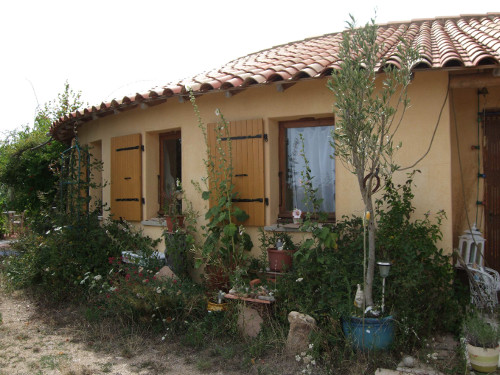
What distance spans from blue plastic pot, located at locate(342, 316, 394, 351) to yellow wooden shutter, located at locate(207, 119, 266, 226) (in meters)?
2.05

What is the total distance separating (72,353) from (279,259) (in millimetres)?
2428

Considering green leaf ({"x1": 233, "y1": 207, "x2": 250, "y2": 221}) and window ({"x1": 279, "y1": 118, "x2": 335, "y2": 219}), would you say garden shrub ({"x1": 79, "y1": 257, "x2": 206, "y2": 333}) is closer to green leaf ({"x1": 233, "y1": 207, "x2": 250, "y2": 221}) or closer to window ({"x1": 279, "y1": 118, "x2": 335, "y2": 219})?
green leaf ({"x1": 233, "y1": 207, "x2": 250, "y2": 221})

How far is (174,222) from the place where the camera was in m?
6.14

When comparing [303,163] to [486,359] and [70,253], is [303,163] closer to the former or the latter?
[486,359]

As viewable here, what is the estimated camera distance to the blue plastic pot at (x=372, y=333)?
3844mm

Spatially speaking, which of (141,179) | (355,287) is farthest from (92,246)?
(355,287)

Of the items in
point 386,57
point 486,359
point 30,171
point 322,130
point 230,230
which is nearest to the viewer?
point 486,359

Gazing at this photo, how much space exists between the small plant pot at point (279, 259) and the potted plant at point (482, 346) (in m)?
2.03

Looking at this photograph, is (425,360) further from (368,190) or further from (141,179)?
(141,179)

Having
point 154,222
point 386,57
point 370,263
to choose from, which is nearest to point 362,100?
point 386,57

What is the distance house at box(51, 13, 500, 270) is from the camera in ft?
15.9

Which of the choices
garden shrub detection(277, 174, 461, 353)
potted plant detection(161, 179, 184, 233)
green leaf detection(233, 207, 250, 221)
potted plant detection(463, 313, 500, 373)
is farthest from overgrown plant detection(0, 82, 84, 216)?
potted plant detection(463, 313, 500, 373)

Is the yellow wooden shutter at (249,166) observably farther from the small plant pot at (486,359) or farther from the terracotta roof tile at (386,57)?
the small plant pot at (486,359)

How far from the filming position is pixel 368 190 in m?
3.84
